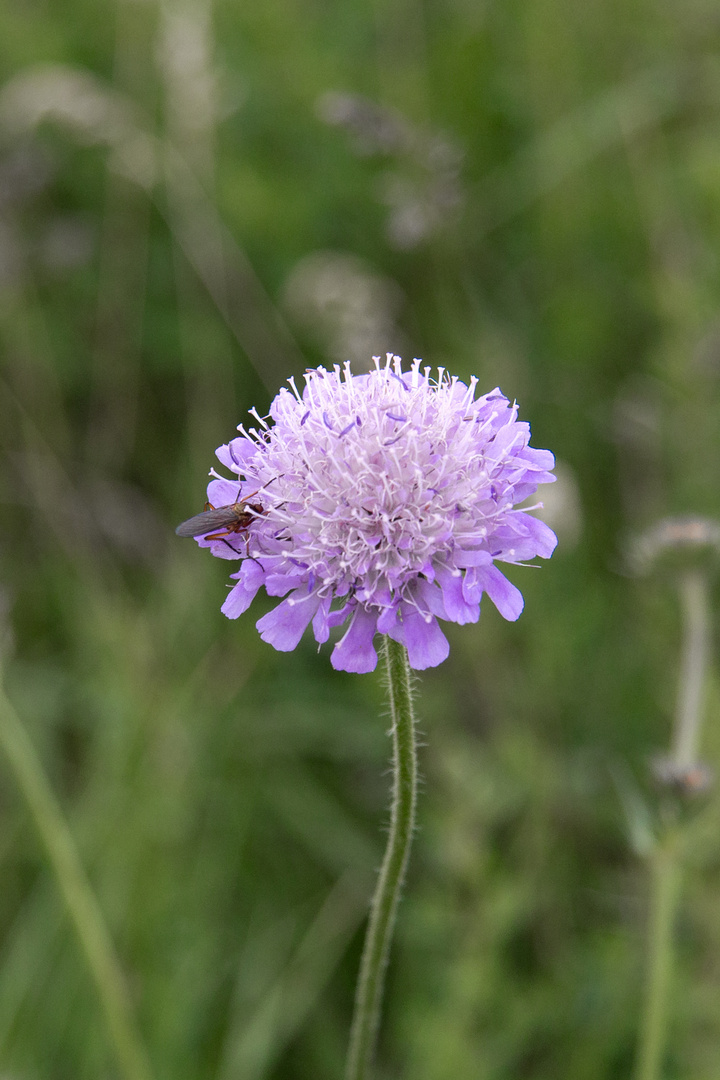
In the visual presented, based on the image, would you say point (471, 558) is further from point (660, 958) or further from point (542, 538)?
point (660, 958)

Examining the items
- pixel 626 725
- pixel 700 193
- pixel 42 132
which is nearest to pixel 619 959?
Answer: pixel 626 725

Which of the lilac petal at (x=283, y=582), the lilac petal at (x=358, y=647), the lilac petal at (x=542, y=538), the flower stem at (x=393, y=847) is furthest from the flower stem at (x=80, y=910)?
the lilac petal at (x=542, y=538)

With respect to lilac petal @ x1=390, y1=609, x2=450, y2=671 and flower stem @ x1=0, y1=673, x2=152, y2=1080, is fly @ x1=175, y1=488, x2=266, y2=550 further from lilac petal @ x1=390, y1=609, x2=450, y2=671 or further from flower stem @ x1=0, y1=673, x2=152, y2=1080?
flower stem @ x1=0, y1=673, x2=152, y2=1080

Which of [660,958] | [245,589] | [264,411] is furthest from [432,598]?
[264,411]

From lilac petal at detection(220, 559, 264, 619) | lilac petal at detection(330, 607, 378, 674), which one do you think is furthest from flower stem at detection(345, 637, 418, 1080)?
lilac petal at detection(220, 559, 264, 619)

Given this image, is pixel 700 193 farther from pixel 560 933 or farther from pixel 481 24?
pixel 560 933

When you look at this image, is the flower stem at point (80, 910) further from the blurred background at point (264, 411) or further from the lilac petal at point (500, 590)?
the lilac petal at point (500, 590)
